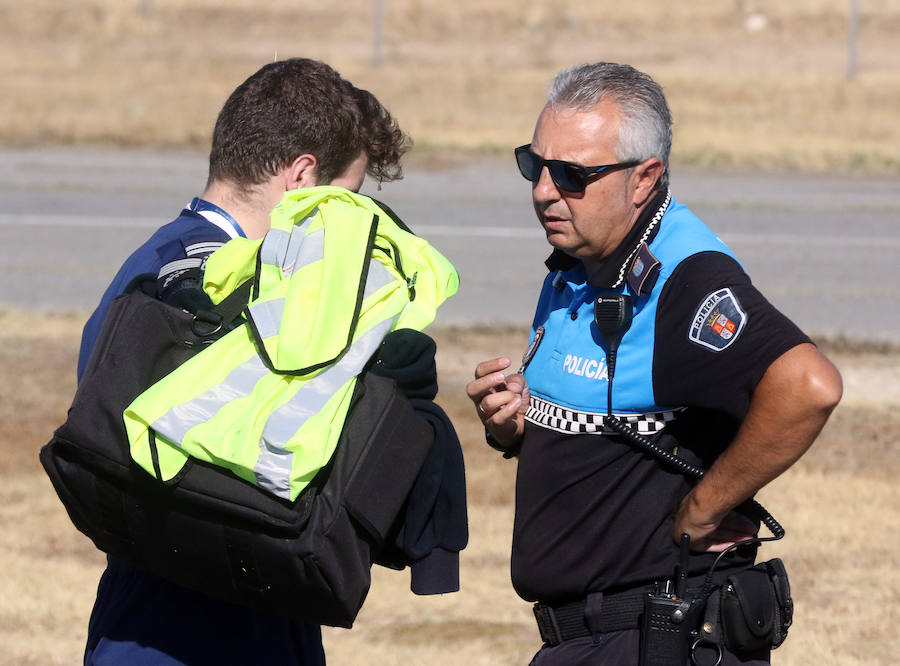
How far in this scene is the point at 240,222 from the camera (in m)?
3.30

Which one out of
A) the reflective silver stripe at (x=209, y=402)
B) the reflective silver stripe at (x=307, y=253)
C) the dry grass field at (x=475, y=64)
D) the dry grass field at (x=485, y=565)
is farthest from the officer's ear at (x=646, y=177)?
the dry grass field at (x=475, y=64)

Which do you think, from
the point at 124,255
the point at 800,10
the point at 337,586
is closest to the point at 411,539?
the point at 337,586

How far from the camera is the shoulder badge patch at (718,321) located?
287 cm

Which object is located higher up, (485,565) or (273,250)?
(273,250)

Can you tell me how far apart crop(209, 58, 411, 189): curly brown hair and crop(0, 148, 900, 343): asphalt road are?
7040 millimetres

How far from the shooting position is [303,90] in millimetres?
3264

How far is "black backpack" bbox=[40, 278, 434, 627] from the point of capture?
2633 mm

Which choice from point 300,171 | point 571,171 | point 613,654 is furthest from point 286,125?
point 613,654

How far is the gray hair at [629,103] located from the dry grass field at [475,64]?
15.3m

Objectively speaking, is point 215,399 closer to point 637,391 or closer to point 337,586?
point 337,586

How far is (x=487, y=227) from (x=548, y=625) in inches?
446

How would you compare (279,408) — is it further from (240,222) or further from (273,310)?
(240,222)

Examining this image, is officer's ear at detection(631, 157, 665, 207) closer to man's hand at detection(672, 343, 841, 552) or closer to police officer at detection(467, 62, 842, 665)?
police officer at detection(467, 62, 842, 665)

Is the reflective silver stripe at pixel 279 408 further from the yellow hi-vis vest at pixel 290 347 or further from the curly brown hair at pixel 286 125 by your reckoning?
the curly brown hair at pixel 286 125
